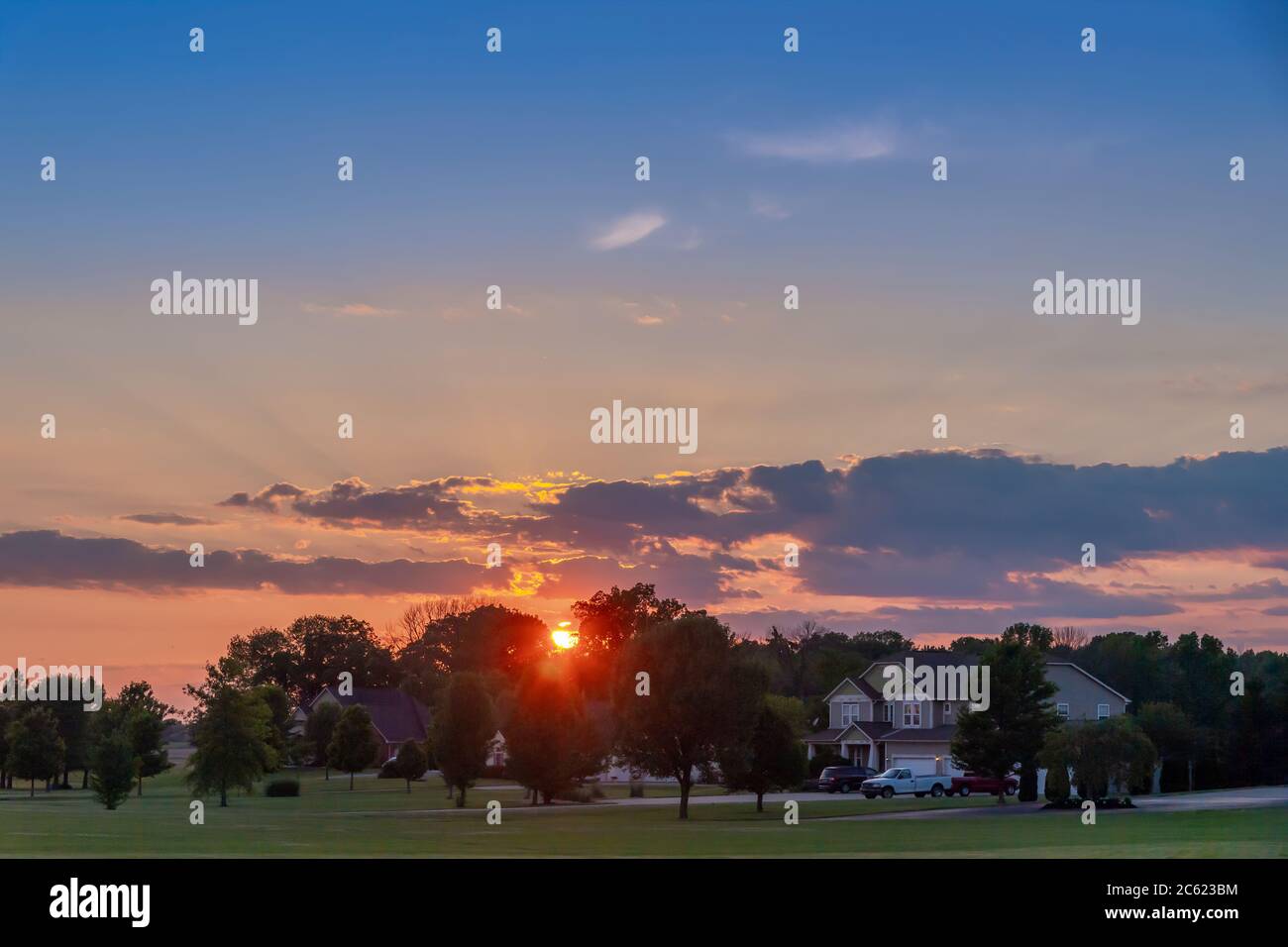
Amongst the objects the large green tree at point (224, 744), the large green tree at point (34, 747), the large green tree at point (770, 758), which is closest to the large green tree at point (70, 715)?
the large green tree at point (34, 747)

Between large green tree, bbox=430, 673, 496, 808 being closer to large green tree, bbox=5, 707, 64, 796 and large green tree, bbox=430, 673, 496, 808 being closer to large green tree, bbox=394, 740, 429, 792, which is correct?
large green tree, bbox=394, 740, 429, 792

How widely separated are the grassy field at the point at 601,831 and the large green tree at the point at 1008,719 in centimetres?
276

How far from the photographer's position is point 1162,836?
4075 cm

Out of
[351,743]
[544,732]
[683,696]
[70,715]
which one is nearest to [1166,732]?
[683,696]

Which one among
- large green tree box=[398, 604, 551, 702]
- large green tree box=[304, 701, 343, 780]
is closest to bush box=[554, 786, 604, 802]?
large green tree box=[304, 701, 343, 780]

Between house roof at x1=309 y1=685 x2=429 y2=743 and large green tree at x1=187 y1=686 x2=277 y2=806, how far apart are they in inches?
2017

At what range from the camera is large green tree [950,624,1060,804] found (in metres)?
67.6

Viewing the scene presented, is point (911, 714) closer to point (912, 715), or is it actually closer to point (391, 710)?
point (912, 715)

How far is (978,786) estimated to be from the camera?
73.1m

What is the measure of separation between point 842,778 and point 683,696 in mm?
27376
